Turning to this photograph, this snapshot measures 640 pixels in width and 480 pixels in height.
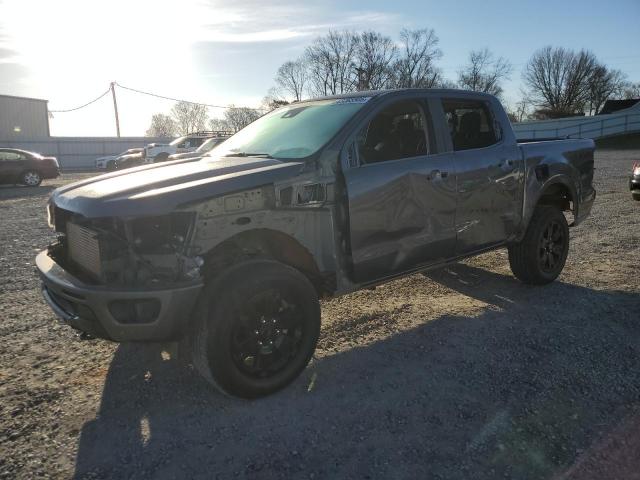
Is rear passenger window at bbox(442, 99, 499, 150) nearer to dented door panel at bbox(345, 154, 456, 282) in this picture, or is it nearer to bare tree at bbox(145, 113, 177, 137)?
dented door panel at bbox(345, 154, 456, 282)

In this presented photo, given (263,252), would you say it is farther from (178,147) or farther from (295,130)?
(178,147)

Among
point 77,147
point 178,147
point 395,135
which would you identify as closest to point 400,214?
point 395,135

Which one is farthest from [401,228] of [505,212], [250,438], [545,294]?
[545,294]

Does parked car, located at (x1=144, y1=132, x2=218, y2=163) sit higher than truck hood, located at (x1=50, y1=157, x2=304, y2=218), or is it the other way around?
parked car, located at (x1=144, y1=132, x2=218, y2=163)

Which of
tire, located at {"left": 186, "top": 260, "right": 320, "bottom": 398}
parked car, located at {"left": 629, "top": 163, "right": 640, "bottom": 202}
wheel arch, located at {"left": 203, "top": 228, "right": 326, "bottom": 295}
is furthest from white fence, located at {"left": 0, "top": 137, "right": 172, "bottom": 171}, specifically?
tire, located at {"left": 186, "top": 260, "right": 320, "bottom": 398}

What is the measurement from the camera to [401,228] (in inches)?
152

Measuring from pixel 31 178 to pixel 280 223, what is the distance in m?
19.6

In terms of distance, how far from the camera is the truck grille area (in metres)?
2.96

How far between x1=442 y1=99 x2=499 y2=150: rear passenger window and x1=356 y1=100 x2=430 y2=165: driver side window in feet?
1.09

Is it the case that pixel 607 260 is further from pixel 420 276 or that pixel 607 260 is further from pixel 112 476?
pixel 112 476

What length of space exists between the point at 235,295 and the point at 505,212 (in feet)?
9.65

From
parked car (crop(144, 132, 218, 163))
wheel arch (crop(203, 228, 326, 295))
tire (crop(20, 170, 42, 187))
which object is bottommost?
wheel arch (crop(203, 228, 326, 295))

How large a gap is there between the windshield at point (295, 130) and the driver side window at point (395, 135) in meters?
0.21

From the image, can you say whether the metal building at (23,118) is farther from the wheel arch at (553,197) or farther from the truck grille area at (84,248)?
the wheel arch at (553,197)
